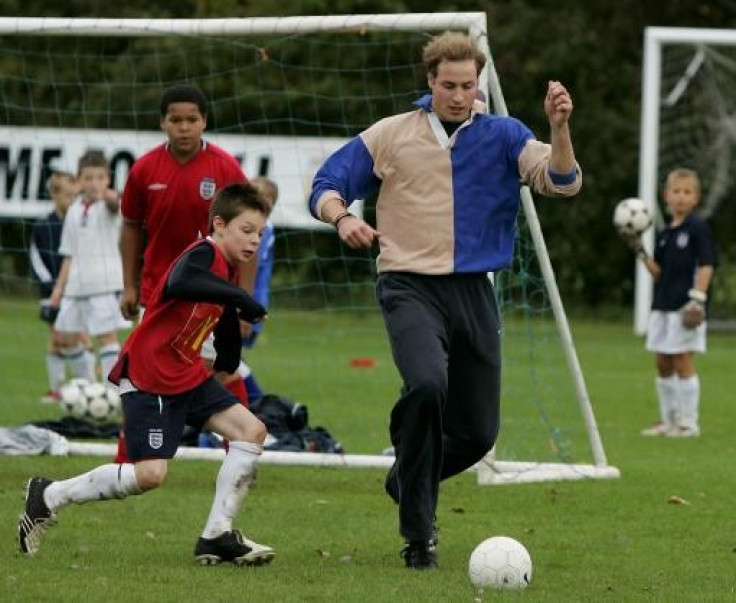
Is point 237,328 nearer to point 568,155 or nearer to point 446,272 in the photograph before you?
point 446,272

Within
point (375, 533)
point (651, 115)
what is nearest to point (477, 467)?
point (375, 533)

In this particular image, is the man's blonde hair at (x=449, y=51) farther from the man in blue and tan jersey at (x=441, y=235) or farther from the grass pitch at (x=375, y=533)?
the grass pitch at (x=375, y=533)

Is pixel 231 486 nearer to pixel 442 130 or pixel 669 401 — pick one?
pixel 442 130

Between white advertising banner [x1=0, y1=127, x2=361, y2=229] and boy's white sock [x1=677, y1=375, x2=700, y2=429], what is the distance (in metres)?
7.23

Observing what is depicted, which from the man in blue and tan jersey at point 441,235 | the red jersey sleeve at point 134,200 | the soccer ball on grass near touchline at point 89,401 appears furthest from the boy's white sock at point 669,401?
the man in blue and tan jersey at point 441,235

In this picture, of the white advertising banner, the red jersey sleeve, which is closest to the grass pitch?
the red jersey sleeve

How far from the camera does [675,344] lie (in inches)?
498

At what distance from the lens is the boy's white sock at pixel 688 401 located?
12.6 m

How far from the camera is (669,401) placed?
1273 cm

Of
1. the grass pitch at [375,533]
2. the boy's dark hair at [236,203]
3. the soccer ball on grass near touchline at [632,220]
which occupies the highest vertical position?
the boy's dark hair at [236,203]

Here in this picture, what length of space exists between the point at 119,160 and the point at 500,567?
47.2ft

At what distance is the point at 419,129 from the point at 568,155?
71cm

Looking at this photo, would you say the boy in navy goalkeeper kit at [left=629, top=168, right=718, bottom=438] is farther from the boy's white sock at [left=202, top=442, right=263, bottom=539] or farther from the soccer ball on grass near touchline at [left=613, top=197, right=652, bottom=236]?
the boy's white sock at [left=202, top=442, right=263, bottom=539]

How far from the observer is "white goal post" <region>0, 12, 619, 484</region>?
9.50 m
